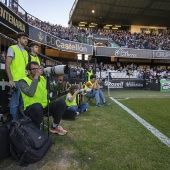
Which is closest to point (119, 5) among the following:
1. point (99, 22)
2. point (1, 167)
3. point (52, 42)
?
point (99, 22)

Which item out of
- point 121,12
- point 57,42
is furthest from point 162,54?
point 57,42

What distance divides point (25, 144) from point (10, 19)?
9.63 metres

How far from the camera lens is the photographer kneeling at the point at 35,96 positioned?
3367 millimetres

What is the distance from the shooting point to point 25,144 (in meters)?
2.80

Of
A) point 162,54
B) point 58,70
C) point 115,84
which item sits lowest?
point 115,84

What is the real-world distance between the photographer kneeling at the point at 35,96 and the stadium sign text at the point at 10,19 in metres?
7.70

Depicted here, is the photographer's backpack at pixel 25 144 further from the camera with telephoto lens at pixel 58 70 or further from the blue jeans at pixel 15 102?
the camera with telephoto lens at pixel 58 70

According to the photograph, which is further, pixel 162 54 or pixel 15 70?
pixel 162 54

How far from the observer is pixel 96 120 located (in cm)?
555

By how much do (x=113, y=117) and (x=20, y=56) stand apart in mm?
3064

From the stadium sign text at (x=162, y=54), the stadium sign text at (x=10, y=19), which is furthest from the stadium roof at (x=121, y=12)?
the stadium sign text at (x=10, y=19)

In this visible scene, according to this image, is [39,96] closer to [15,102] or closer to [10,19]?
[15,102]

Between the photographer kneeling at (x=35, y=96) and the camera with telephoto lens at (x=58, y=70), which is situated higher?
the camera with telephoto lens at (x=58, y=70)

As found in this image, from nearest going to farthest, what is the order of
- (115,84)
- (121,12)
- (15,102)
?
1. (15,102)
2. (115,84)
3. (121,12)
